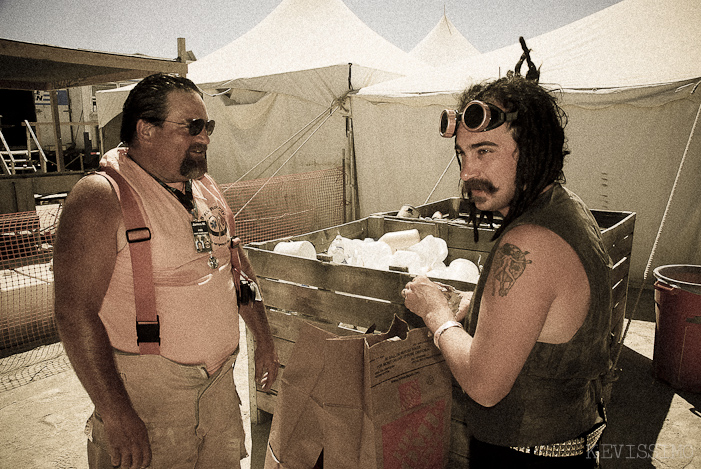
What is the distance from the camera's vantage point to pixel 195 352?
5.71ft

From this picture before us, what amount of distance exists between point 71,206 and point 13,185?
303 inches

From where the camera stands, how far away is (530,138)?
1.40 metres

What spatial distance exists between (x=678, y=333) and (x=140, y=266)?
4023mm

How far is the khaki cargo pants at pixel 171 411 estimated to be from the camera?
1.65 meters

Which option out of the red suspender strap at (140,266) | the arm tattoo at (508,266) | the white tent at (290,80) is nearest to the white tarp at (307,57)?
the white tent at (290,80)

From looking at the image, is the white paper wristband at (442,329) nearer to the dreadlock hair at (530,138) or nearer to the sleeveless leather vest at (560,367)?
the sleeveless leather vest at (560,367)

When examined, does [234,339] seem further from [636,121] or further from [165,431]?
[636,121]

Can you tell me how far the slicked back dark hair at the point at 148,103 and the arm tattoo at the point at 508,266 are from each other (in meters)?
1.33

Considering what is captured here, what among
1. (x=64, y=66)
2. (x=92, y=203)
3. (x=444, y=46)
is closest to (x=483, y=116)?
(x=92, y=203)

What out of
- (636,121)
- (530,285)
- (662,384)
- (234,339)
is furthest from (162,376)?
(636,121)

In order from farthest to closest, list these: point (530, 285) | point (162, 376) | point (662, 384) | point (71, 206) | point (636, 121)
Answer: point (636, 121), point (662, 384), point (162, 376), point (71, 206), point (530, 285)

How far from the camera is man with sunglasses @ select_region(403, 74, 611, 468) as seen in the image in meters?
1.25

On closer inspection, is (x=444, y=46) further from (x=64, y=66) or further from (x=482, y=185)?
(x=482, y=185)

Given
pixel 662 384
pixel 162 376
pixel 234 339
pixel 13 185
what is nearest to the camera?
pixel 162 376
